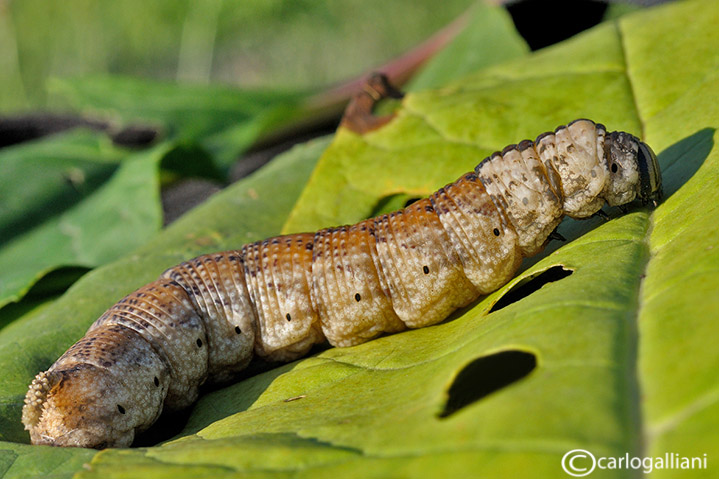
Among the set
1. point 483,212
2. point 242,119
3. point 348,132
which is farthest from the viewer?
point 242,119

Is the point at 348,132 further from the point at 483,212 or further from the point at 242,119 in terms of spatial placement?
the point at 242,119

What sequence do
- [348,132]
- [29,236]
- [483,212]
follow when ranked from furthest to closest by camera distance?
1. [29,236]
2. [348,132]
3. [483,212]

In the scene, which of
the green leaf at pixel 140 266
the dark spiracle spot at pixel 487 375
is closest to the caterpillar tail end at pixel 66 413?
the green leaf at pixel 140 266

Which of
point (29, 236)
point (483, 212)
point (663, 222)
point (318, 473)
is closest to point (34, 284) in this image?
point (29, 236)

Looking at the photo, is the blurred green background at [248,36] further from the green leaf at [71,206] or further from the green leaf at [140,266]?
the green leaf at [140,266]

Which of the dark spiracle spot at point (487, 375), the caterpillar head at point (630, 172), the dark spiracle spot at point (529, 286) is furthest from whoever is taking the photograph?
the dark spiracle spot at point (529, 286)

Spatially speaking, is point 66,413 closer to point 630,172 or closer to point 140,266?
point 140,266

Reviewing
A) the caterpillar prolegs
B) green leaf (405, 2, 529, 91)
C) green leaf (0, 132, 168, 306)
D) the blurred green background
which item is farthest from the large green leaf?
the blurred green background

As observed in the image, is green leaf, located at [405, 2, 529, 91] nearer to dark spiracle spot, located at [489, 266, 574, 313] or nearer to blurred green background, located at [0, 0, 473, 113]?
dark spiracle spot, located at [489, 266, 574, 313]
